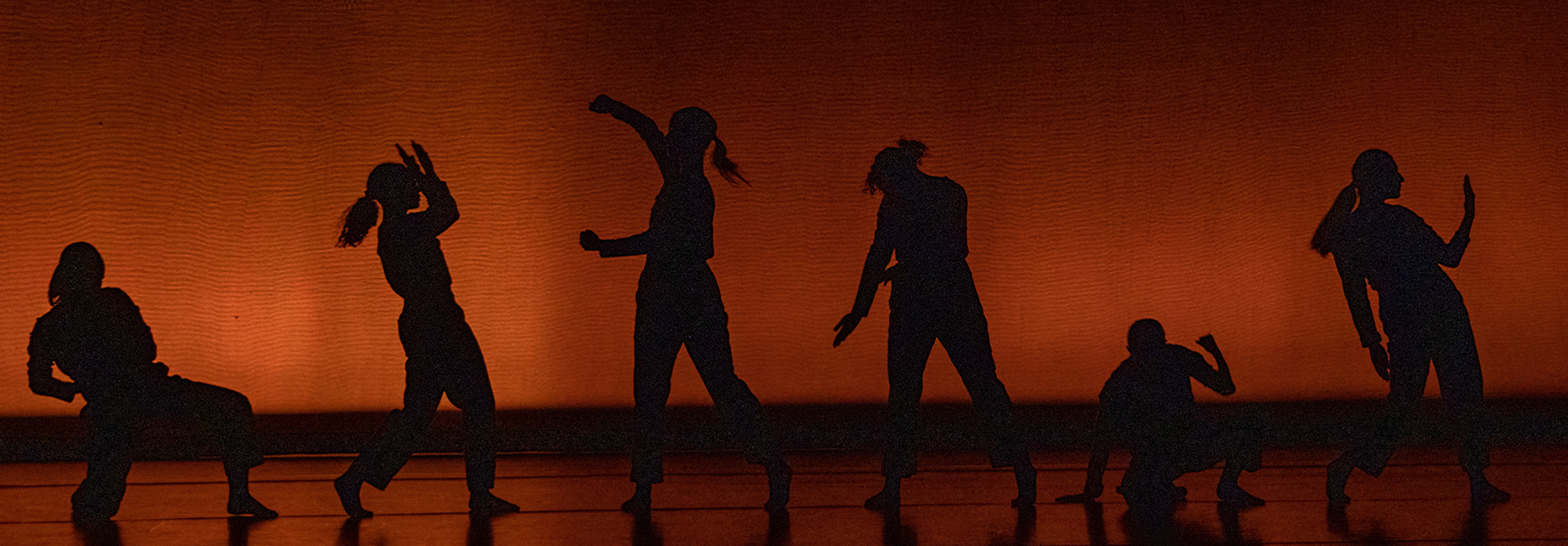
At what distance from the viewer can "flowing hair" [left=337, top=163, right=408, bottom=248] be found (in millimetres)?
4578

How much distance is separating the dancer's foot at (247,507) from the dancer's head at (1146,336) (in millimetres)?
3293

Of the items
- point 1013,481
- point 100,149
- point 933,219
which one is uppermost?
point 100,149

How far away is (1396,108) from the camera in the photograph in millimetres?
7277

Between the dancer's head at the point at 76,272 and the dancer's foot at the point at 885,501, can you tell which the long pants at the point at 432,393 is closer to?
the dancer's head at the point at 76,272

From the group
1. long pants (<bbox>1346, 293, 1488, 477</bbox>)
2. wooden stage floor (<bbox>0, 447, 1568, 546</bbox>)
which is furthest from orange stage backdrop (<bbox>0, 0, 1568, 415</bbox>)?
long pants (<bbox>1346, 293, 1488, 477</bbox>)

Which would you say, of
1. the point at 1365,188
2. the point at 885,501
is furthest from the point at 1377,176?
the point at 885,501

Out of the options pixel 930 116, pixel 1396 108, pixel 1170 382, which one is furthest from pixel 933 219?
pixel 1396 108

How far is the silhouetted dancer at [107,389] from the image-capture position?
459 cm

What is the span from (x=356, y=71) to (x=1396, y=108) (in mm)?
6011

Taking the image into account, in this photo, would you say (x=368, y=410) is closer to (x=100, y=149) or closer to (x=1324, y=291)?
(x=100, y=149)

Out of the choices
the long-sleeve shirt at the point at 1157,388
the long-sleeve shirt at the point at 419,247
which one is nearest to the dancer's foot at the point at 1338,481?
the long-sleeve shirt at the point at 1157,388

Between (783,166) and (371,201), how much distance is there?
9.55 ft

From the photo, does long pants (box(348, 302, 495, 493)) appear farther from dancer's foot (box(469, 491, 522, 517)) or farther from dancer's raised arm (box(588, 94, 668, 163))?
dancer's raised arm (box(588, 94, 668, 163))

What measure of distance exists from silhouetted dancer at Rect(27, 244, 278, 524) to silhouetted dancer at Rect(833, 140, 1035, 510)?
230 cm
